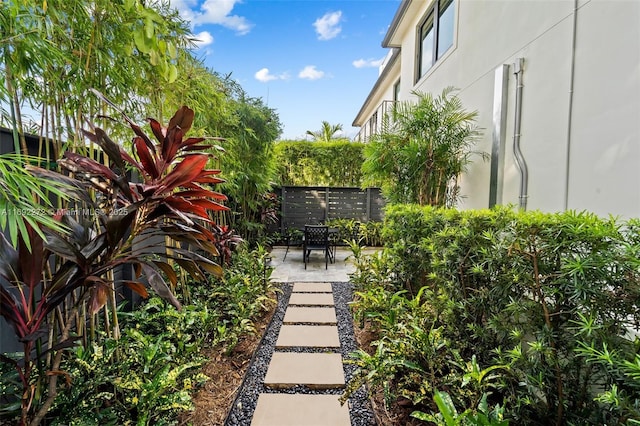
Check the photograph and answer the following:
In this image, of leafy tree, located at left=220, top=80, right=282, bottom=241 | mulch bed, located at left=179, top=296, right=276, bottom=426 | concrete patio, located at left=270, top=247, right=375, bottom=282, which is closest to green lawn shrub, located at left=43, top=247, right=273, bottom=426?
mulch bed, located at left=179, top=296, right=276, bottom=426

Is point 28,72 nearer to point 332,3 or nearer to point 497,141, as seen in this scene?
point 497,141

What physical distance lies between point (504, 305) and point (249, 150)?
4.36 metres

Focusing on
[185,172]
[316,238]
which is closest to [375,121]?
[316,238]

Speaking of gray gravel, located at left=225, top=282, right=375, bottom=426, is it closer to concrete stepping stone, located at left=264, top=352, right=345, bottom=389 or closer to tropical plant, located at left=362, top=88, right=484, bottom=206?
concrete stepping stone, located at left=264, top=352, right=345, bottom=389

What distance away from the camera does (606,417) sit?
1.32 m

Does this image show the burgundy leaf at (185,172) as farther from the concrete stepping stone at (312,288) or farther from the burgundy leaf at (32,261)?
the concrete stepping stone at (312,288)

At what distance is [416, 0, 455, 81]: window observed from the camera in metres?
4.88

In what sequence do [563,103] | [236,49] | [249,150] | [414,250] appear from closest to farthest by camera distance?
[563,103]
[414,250]
[249,150]
[236,49]

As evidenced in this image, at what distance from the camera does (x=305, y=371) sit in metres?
2.42

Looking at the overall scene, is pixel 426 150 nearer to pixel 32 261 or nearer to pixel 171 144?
pixel 171 144

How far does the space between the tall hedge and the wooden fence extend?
2.36ft

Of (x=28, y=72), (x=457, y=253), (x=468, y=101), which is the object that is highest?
(x=468, y=101)

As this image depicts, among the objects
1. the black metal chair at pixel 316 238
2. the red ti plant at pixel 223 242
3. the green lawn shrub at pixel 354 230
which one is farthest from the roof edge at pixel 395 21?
the red ti plant at pixel 223 242

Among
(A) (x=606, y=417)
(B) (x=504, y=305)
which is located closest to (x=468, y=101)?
(B) (x=504, y=305)
